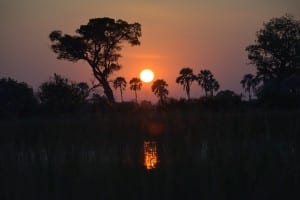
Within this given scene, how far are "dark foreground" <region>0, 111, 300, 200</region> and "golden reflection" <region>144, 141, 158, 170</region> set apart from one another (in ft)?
0.12

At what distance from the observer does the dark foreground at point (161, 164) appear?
702 centimetres

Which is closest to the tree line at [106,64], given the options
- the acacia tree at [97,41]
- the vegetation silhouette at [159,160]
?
the acacia tree at [97,41]

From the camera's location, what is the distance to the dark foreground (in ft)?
23.0

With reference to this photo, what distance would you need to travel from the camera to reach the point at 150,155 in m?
8.16

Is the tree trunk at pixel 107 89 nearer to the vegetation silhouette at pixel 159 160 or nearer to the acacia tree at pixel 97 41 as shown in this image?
the acacia tree at pixel 97 41

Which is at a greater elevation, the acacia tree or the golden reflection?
the acacia tree

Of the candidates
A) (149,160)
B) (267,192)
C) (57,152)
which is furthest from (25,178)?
(267,192)

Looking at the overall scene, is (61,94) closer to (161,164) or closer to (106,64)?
(106,64)

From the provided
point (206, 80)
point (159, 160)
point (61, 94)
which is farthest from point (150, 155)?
point (206, 80)

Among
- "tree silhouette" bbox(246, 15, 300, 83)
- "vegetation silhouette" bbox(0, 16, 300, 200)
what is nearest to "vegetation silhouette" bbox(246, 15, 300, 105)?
"tree silhouette" bbox(246, 15, 300, 83)

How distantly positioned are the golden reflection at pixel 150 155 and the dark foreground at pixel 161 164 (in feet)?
0.12

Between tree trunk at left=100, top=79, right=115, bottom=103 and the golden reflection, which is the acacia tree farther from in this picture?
the golden reflection

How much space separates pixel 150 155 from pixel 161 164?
0.66m

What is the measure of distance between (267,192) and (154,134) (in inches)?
141
